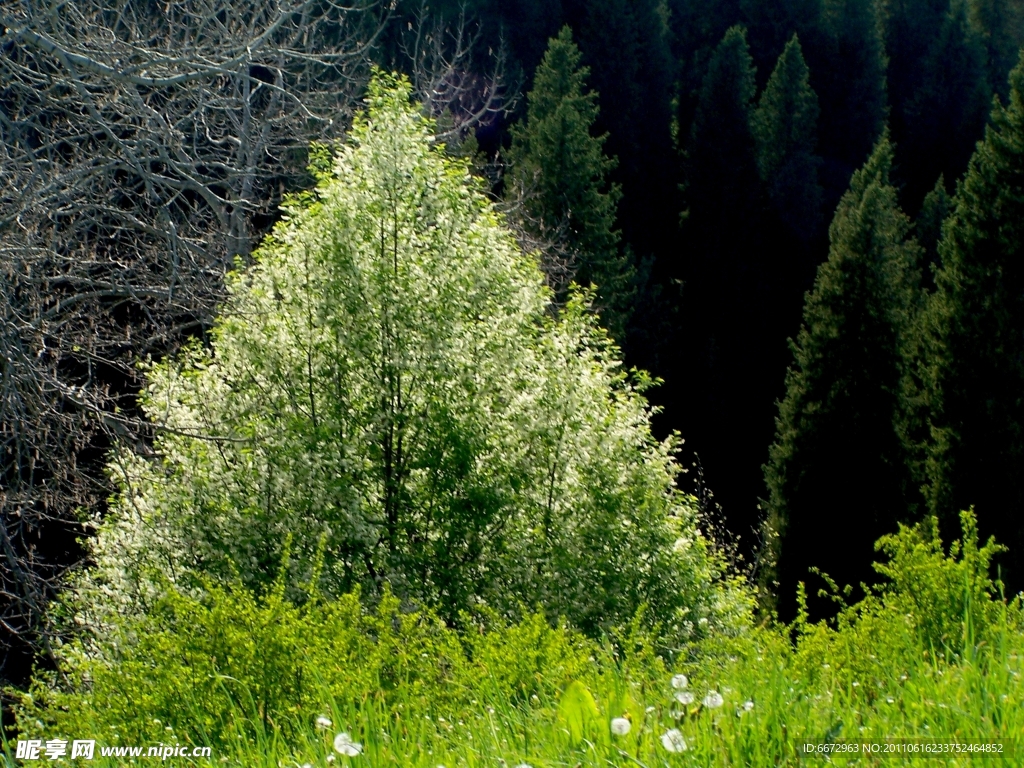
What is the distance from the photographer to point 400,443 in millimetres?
11250

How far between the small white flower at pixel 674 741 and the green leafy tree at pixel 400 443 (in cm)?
768

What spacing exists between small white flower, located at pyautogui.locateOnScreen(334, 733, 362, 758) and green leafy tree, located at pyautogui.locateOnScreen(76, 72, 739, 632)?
742 cm

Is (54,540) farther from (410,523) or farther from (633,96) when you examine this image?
(633,96)

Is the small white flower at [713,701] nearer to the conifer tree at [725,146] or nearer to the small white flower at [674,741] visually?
the small white flower at [674,741]

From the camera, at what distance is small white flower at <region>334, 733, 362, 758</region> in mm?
2844

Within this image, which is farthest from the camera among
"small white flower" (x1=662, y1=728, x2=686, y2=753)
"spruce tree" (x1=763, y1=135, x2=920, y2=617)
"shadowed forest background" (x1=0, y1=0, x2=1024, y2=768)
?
"spruce tree" (x1=763, y1=135, x2=920, y2=617)

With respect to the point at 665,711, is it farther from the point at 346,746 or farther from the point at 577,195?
the point at 577,195

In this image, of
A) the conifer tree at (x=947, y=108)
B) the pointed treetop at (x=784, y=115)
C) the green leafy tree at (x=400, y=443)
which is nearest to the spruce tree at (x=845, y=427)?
the green leafy tree at (x=400, y=443)

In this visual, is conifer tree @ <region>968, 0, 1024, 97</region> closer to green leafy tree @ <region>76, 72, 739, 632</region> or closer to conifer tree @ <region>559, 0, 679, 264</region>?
conifer tree @ <region>559, 0, 679, 264</region>

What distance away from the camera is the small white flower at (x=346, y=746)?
284 cm

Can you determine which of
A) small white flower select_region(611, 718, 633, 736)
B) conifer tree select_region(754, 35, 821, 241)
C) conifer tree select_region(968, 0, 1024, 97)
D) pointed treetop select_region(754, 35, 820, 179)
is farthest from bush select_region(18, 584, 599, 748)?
conifer tree select_region(968, 0, 1024, 97)

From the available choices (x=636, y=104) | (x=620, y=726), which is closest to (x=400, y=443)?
(x=620, y=726)

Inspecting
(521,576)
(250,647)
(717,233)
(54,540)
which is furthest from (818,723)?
(717,233)

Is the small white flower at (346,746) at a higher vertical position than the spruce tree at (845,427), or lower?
lower
